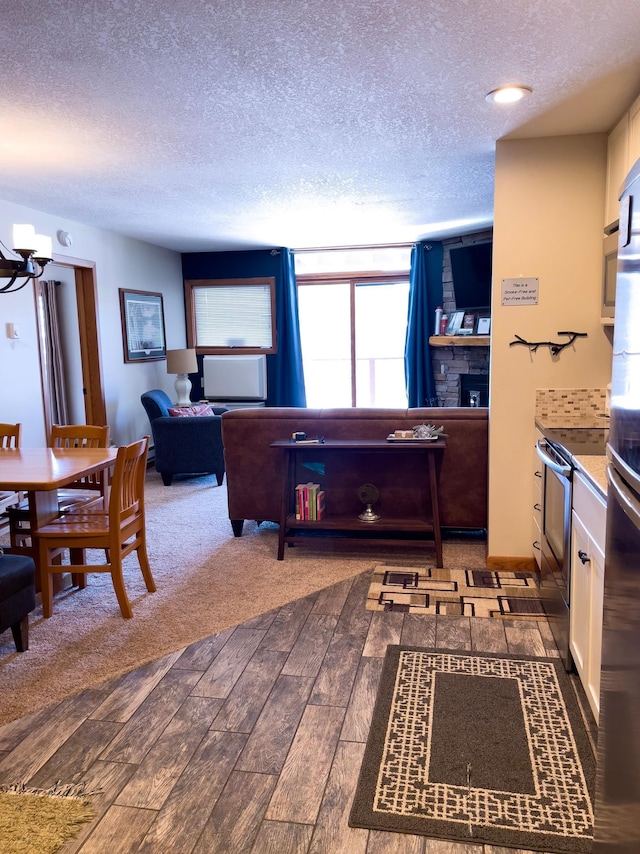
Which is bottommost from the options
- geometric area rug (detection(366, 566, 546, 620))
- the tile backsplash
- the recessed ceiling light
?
geometric area rug (detection(366, 566, 546, 620))

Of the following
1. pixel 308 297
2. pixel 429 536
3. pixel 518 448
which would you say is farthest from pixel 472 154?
pixel 308 297

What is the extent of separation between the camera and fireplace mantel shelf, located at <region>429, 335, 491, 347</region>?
6.36 m

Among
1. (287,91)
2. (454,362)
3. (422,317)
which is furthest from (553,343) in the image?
(422,317)

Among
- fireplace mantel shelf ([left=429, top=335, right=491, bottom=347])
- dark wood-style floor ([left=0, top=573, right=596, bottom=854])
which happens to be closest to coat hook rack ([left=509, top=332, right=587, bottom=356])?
dark wood-style floor ([left=0, top=573, right=596, bottom=854])

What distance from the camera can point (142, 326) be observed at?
697cm

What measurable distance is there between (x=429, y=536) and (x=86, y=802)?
8.94 feet

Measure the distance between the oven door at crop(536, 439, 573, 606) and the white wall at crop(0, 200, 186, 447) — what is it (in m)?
3.92

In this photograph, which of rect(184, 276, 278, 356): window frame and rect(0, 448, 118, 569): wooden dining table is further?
rect(184, 276, 278, 356): window frame

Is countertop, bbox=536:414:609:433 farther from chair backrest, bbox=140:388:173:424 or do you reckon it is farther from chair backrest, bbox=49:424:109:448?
chair backrest, bbox=140:388:173:424

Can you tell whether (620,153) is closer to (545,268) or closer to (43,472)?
(545,268)

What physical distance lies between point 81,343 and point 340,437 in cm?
318

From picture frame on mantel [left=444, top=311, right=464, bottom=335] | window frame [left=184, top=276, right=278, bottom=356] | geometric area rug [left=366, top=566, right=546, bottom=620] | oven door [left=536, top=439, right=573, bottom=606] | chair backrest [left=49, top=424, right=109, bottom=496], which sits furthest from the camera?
window frame [left=184, top=276, right=278, bottom=356]

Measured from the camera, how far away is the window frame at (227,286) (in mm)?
7961

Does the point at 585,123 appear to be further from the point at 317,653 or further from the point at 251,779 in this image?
the point at 251,779
